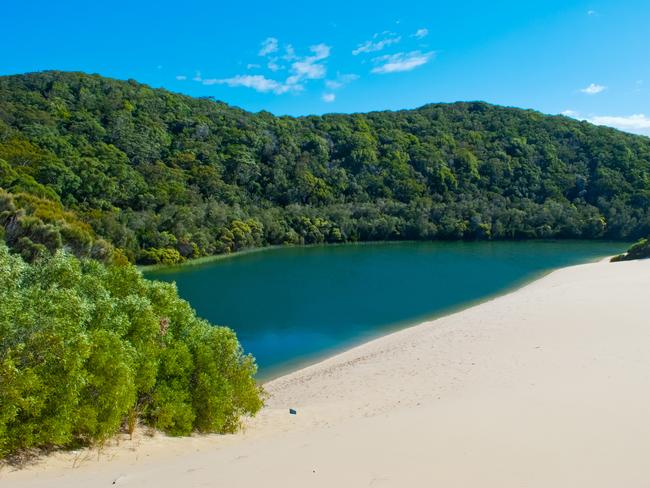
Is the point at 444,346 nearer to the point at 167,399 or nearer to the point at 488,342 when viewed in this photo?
the point at 488,342

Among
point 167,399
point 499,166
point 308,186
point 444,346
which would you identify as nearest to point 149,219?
point 308,186

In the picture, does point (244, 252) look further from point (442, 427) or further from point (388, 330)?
point (442, 427)

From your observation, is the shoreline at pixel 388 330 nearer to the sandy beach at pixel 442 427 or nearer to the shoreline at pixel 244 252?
the sandy beach at pixel 442 427

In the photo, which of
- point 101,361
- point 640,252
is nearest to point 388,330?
point 101,361

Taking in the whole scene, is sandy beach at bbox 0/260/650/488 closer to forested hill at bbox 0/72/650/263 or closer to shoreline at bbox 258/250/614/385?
shoreline at bbox 258/250/614/385

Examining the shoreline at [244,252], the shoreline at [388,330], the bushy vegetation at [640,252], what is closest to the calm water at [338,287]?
the shoreline at [388,330]

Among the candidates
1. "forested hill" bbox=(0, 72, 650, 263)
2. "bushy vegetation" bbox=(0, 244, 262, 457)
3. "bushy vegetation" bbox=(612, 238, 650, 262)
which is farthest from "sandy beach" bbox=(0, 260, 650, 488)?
"forested hill" bbox=(0, 72, 650, 263)
